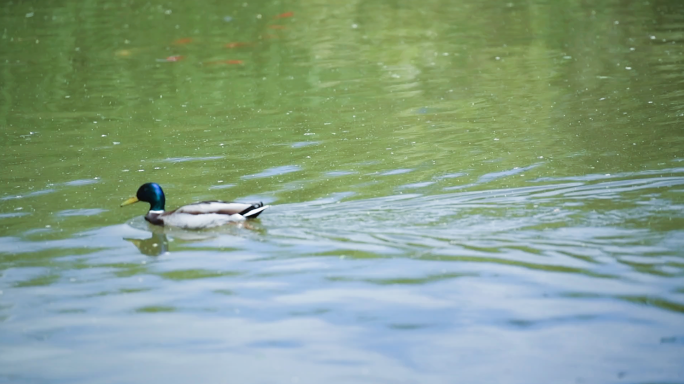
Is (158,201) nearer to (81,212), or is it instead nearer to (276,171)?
(81,212)

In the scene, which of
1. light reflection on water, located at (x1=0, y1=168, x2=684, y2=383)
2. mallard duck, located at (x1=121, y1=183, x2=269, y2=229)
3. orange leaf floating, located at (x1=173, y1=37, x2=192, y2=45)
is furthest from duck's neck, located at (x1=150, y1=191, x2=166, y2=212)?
orange leaf floating, located at (x1=173, y1=37, x2=192, y2=45)

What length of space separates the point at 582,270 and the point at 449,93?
409 inches

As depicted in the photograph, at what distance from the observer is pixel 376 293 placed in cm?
800

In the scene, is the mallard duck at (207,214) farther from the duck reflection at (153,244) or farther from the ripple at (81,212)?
the ripple at (81,212)

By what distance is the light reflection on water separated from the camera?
22.4 ft

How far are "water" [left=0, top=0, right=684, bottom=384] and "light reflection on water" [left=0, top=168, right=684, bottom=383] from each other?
0.03 meters

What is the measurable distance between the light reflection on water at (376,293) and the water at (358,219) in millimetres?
25

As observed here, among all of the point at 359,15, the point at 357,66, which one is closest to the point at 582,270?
Result: the point at 357,66

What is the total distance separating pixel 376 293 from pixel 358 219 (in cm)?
173

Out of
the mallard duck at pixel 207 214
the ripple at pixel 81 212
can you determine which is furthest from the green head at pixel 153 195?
the ripple at pixel 81 212

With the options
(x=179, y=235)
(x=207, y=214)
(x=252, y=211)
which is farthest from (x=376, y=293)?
(x=179, y=235)

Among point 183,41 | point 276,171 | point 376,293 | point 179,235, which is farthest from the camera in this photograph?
point 183,41

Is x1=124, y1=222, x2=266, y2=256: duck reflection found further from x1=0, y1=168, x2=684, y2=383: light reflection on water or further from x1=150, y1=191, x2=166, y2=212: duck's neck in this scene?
x1=150, y1=191, x2=166, y2=212: duck's neck

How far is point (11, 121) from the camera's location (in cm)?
1755
